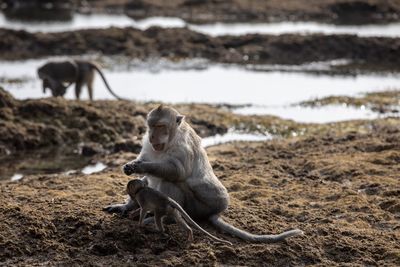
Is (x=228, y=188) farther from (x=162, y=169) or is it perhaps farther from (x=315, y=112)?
(x=315, y=112)

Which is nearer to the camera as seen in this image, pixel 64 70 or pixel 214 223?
pixel 214 223

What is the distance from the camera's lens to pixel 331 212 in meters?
12.2

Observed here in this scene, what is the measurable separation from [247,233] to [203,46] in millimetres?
30428

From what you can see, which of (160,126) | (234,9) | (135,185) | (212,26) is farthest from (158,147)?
(234,9)

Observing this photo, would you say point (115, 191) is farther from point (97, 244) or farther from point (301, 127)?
point (301, 127)

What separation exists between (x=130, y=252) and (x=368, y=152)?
9.03 metres

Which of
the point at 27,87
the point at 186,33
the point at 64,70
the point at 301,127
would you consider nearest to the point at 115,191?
the point at 301,127

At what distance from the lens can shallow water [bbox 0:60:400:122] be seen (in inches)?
1010

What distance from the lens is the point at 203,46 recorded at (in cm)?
4003

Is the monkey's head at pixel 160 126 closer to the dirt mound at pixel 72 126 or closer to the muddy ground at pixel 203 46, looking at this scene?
the dirt mound at pixel 72 126

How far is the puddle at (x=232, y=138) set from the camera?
20522 mm

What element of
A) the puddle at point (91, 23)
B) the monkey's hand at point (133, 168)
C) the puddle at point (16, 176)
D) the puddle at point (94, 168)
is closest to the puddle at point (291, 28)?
the puddle at point (91, 23)

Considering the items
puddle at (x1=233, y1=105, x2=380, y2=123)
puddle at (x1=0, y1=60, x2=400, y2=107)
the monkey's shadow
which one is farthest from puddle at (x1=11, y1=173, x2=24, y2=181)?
puddle at (x1=0, y1=60, x2=400, y2=107)

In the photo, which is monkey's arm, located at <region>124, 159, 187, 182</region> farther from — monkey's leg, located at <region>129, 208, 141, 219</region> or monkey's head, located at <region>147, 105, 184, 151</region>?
monkey's leg, located at <region>129, 208, 141, 219</region>
